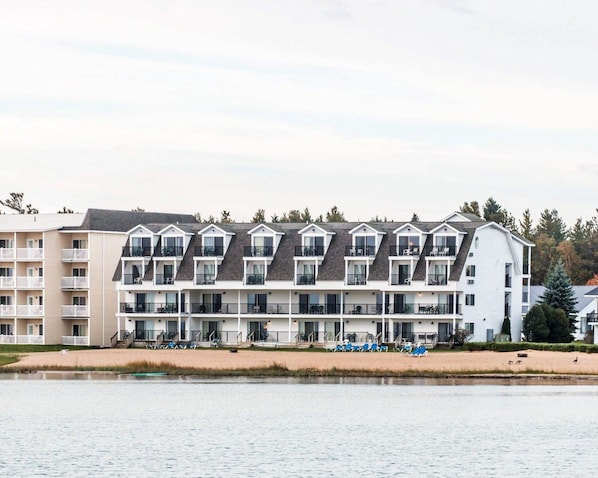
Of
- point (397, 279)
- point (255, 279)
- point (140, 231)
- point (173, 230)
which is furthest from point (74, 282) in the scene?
point (397, 279)

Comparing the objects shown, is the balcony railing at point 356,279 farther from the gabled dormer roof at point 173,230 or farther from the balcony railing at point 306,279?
the gabled dormer roof at point 173,230

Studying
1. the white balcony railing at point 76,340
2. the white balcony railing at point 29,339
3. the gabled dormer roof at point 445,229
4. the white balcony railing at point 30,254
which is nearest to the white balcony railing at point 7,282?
the white balcony railing at point 30,254

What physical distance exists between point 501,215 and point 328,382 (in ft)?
257

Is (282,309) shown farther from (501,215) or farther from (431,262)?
(501,215)

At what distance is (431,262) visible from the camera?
93125mm

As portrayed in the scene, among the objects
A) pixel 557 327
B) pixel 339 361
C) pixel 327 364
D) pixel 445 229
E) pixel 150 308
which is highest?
pixel 445 229

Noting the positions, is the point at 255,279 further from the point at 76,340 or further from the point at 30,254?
the point at 30,254

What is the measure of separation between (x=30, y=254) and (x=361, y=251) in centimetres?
2489

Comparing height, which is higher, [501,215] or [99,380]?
[501,215]

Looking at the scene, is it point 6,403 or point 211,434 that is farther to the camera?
point 6,403

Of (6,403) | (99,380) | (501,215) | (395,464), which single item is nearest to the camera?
(395,464)

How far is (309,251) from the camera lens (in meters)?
96.6

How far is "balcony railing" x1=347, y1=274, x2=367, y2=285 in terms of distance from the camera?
94.4 m

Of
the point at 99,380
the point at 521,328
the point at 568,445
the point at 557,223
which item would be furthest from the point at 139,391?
the point at 557,223
